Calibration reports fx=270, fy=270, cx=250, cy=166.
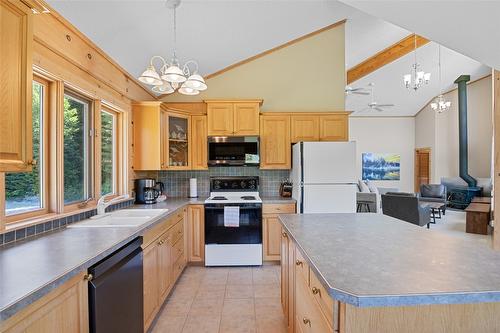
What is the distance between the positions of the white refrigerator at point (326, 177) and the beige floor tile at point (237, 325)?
154 cm

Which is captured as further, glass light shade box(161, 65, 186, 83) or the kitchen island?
glass light shade box(161, 65, 186, 83)

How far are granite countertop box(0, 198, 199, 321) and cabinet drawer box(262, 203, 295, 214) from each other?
6.11 feet

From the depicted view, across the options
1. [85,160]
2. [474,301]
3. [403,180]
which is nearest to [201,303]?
[85,160]

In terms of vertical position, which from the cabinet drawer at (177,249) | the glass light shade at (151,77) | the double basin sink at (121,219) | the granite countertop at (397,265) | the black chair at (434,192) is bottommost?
the cabinet drawer at (177,249)

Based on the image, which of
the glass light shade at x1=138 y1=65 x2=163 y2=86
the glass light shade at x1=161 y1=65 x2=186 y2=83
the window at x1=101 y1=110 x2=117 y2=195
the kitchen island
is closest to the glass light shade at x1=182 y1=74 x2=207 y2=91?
the glass light shade at x1=161 y1=65 x2=186 y2=83

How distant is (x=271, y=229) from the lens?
142 inches

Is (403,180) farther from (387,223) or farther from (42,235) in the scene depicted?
(42,235)

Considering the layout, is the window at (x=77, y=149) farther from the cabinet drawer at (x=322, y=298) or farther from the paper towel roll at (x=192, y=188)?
the cabinet drawer at (x=322, y=298)

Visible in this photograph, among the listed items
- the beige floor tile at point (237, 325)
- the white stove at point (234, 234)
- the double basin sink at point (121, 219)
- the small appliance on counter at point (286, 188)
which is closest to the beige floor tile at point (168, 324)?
the beige floor tile at point (237, 325)

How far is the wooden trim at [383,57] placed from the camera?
6.16m

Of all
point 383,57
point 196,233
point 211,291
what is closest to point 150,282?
point 211,291

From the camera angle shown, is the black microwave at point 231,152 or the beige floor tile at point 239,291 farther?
the black microwave at point 231,152

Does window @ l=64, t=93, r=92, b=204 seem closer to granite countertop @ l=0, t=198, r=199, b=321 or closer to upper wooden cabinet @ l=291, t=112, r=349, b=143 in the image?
granite countertop @ l=0, t=198, r=199, b=321

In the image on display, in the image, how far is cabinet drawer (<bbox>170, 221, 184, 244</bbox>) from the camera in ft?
9.59
